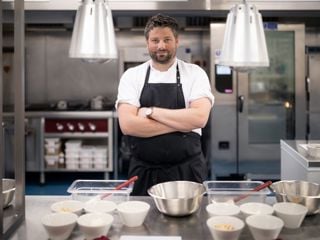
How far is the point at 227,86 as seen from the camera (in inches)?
199

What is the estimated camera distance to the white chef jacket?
7.67 ft

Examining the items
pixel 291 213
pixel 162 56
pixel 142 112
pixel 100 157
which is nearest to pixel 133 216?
pixel 291 213

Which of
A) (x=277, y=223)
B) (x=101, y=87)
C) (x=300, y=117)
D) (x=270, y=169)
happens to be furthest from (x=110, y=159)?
(x=277, y=223)

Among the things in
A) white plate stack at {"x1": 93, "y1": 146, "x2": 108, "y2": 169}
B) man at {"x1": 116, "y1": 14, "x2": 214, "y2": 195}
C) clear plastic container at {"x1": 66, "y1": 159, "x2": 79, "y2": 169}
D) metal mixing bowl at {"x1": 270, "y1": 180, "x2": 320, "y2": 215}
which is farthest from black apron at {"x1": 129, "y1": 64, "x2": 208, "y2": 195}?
clear plastic container at {"x1": 66, "y1": 159, "x2": 79, "y2": 169}

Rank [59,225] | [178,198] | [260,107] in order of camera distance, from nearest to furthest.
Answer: [59,225] → [178,198] → [260,107]

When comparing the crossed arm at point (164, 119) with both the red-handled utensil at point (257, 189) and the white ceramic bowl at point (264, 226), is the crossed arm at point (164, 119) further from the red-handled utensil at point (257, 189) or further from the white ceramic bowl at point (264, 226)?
the white ceramic bowl at point (264, 226)

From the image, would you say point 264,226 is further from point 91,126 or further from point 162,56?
point 91,126

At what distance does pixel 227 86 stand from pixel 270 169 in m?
1.13

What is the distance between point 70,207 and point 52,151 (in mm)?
3790

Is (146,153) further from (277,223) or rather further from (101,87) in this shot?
(101,87)

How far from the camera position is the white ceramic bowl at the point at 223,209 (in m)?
1.57

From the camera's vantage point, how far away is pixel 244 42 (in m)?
1.43

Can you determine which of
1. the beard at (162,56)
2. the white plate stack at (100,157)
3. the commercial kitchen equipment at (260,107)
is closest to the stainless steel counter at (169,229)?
the beard at (162,56)

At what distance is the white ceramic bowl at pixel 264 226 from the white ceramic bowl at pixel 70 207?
24.5 inches
